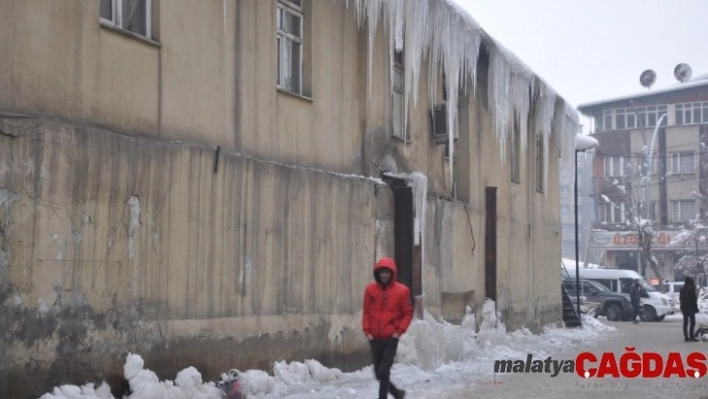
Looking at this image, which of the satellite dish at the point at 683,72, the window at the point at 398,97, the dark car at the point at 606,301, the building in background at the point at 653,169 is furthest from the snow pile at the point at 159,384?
the satellite dish at the point at 683,72

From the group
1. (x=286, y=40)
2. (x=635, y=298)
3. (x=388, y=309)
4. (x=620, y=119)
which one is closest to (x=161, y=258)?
(x=388, y=309)

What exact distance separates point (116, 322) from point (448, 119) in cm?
891

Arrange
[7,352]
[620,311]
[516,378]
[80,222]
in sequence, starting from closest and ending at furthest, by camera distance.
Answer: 1. [7,352]
2. [80,222]
3. [516,378]
4. [620,311]

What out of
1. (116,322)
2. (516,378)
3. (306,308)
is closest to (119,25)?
(116,322)

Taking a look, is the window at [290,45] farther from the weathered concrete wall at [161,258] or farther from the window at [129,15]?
the window at [129,15]

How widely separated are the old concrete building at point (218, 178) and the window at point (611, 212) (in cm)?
4277

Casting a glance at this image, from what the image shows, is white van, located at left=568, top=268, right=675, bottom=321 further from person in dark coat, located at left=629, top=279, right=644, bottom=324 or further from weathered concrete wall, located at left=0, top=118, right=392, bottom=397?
weathered concrete wall, located at left=0, top=118, right=392, bottom=397

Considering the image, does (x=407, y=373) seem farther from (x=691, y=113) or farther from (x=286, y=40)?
(x=691, y=113)

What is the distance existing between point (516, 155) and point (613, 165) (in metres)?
37.2

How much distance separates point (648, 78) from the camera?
193 ft

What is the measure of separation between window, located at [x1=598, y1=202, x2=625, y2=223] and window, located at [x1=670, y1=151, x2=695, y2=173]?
→ 13.7 ft

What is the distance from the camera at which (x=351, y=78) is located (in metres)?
13.0

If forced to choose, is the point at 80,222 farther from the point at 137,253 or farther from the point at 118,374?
the point at 118,374

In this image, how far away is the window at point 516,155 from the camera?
21.3m
